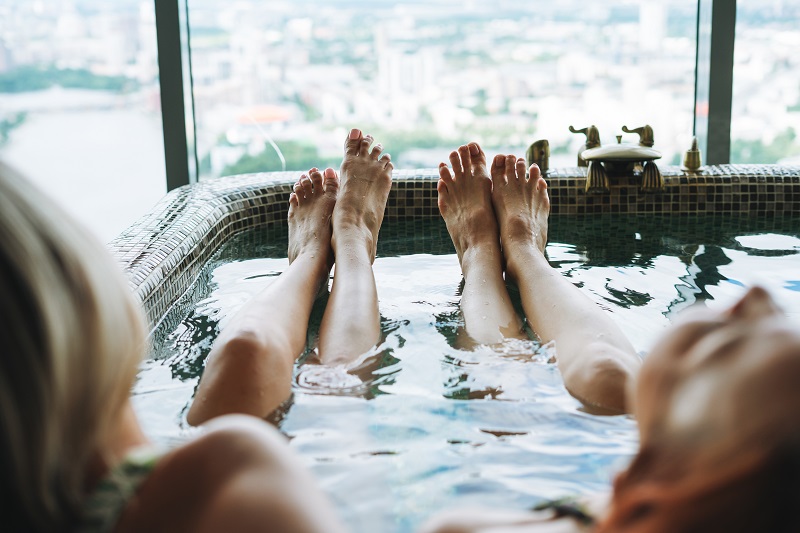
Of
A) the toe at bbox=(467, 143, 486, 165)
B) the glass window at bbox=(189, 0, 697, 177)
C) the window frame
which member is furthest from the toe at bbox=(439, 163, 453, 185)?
the glass window at bbox=(189, 0, 697, 177)

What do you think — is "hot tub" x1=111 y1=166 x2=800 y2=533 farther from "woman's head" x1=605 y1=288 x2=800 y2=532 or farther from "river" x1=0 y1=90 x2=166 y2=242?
"river" x1=0 y1=90 x2=166 y2=242

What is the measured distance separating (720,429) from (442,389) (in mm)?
1084

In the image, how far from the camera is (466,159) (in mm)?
2740

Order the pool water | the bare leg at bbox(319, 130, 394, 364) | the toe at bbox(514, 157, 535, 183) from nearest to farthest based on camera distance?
the pool water, the bare leg at bbox(319, 130, 394, 364), the toe at bbox(514, 157, 535, 183)

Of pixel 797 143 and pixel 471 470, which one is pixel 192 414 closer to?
pixel 471 470

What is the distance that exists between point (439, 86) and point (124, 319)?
4497 millimetres

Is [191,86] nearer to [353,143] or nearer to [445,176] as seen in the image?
[353,143]

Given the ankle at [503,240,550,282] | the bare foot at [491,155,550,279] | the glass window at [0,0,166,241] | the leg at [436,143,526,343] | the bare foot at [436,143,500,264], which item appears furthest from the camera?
the glass window at [0,0,166,241]

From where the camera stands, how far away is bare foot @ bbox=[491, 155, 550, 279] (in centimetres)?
230

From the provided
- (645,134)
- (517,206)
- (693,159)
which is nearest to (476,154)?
(517,206)

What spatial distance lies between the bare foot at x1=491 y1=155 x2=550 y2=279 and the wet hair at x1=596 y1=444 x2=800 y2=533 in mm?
1566

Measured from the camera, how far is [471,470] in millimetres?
1309

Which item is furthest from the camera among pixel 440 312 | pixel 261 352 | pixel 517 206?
pixel 517 206

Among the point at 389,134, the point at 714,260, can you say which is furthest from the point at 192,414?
the point at 389,134
